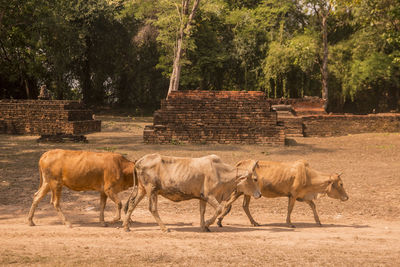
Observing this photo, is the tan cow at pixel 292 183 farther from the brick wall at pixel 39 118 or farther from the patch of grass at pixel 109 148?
the brick wall at pixel 39 118

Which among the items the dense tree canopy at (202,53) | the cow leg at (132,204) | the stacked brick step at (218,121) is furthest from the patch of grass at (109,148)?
the dense tree canopy at (202,53)

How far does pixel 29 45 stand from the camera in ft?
107

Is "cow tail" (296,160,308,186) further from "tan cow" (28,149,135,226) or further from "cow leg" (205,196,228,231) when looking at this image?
"tan cow" (28,149,135,226)

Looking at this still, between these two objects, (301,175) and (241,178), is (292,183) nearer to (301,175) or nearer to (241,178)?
(301,175)

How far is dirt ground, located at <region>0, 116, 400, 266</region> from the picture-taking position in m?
5.74

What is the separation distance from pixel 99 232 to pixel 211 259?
6.88 feet

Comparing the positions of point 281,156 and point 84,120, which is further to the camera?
point 84,120

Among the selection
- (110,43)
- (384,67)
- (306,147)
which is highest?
(110,43)

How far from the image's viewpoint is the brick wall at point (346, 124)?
24031 millimetres

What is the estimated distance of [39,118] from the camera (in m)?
22.6

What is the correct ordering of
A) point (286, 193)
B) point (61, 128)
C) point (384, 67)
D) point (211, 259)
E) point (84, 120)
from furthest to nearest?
point (384, 67) → point (84, 120) → point (61, 128) → point (286, 193) → point (211, 259)

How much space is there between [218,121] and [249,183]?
1193cm

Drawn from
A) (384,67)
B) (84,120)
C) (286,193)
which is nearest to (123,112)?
(84,120)

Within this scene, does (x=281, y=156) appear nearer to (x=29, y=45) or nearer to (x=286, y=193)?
(x=286, y=193)
